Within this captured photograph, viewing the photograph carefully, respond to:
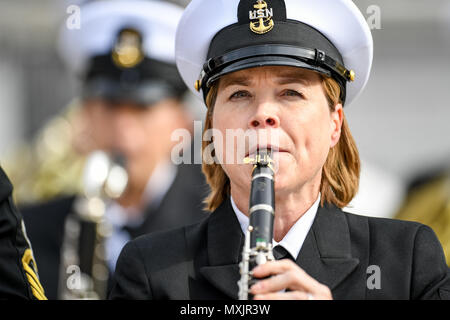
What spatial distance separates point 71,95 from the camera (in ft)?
48.6

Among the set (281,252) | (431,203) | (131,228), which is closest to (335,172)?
(281,252)

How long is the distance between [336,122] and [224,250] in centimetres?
66

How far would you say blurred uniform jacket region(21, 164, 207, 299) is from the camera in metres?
6.62

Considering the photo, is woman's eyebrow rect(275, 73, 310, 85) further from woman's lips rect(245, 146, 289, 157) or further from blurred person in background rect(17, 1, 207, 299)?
blurred person in background rect(17, 1, 207, 299)

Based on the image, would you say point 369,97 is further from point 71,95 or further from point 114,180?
point 114,180

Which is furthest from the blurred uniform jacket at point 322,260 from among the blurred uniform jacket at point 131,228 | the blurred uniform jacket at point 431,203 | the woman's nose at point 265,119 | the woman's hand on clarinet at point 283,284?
the blurred uniform jacket at point 131,228

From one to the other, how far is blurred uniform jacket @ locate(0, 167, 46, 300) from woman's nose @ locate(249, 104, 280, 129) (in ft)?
3.67

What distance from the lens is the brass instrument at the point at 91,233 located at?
6.06m

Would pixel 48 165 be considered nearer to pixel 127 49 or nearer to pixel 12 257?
pixel 127 49

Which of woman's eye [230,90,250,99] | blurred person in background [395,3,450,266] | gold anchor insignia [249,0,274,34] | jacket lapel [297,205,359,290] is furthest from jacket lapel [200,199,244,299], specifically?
blurred person in background [395,3,450,266]

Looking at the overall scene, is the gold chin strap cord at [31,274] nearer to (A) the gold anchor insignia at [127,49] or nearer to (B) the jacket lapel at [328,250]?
(B) the jacket lapel at [328,250]
